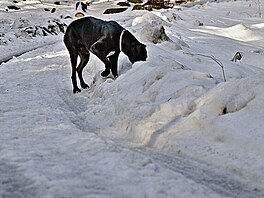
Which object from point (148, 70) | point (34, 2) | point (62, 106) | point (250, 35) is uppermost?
point (148, 70)

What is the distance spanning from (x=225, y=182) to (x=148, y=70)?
3848 mm

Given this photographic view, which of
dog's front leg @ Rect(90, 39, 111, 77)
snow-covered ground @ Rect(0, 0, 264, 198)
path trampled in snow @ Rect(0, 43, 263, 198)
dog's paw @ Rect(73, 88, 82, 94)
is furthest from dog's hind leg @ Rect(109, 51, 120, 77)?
path trampled in snow @ Rect(0, 43, 263, 198)

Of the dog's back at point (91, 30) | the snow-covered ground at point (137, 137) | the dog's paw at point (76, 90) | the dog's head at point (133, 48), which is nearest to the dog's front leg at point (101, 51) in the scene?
the dog's back at point (91, 30)

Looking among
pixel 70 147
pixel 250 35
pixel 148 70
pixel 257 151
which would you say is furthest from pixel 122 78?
pixel 250 35

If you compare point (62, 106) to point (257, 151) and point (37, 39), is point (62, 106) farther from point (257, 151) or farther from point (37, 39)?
point (37, 39)

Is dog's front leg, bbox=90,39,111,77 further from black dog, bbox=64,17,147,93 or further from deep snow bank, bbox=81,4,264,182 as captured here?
deep snow bank, bbox=81,4,264,182

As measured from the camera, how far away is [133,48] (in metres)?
8.91

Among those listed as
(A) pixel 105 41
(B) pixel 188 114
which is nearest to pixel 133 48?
(A) pixel 105 41

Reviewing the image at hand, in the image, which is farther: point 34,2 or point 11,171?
point 34,2

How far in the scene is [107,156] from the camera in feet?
14.0

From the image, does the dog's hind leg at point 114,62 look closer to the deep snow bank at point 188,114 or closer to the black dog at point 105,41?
the black dog at point 105,41

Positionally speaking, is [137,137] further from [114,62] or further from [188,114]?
[114,62]

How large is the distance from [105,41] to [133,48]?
0.61m

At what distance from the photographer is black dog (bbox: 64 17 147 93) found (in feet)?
28.6
